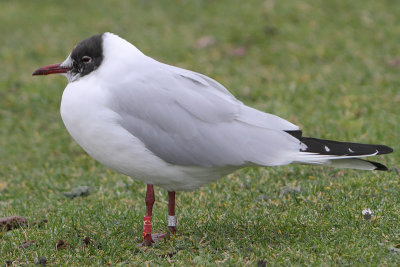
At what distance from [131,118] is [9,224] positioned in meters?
1.52

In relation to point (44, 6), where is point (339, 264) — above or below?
below

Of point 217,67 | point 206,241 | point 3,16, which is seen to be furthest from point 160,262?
point 3,16

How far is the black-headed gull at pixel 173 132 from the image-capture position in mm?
3959

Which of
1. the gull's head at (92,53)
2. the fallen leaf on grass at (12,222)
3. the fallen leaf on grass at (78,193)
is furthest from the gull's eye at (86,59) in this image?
the fallen leaf on grass at (78,193)

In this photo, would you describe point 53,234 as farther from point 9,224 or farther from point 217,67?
point 217,67

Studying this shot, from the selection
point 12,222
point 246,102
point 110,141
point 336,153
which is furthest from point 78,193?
point 246,102

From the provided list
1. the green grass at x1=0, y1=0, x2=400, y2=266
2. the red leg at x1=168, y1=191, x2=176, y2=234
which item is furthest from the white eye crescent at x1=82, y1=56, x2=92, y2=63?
the green grass at x1=0, y1=0, x2=400, y2=266

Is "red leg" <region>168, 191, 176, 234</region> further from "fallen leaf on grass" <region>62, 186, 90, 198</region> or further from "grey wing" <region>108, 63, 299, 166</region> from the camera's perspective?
"fallen leaf on grass" <region>62, 186, 90, 198</region>

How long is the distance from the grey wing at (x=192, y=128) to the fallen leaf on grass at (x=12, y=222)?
1.45 meters

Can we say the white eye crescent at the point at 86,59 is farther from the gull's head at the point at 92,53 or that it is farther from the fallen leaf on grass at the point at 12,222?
the fallen leaf on grass at the point at 12,222

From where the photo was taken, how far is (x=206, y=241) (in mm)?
4230

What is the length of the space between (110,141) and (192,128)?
20.5 inches

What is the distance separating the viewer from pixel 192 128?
158 inches

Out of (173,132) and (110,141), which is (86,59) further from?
(173,132)
